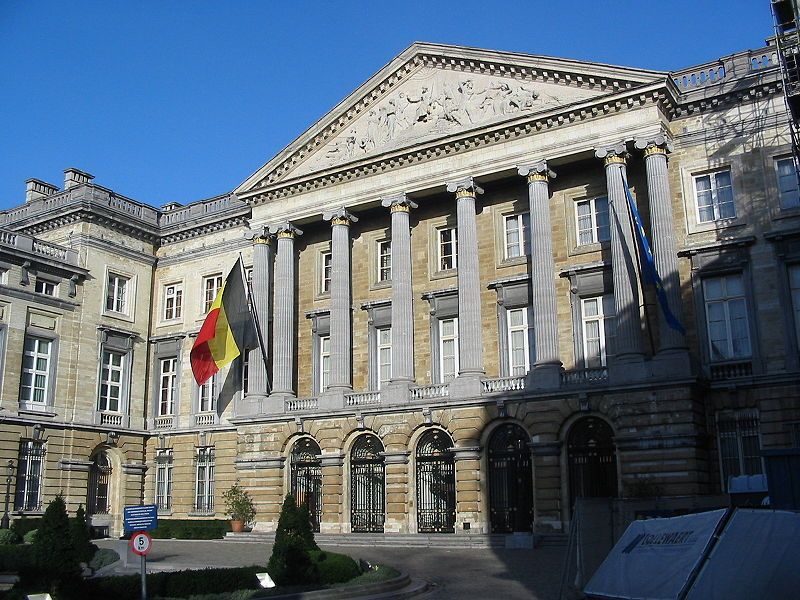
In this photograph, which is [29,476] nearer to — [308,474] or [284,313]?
[308,474]

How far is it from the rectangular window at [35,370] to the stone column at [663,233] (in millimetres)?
27004

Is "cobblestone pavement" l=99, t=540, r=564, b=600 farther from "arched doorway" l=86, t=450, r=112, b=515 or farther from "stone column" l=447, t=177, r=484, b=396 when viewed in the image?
"arched doorway" l=86, t=450, r=112, b=515

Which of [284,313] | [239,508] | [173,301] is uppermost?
[173,301]

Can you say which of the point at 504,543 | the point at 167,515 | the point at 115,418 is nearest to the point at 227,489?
the point at 167,515

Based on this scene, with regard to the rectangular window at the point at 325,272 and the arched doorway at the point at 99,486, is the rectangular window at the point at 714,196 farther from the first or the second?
the arched doorway at the point at 99,486

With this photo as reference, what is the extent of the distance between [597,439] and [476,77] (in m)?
15.4

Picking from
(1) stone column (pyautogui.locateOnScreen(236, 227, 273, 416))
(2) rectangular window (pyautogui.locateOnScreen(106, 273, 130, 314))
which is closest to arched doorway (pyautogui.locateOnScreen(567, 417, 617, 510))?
(1) stone column (pyautogui.locateOnScreen(236, 227, 273, 416))

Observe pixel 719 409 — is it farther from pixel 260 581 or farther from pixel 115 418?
pixel 115 418

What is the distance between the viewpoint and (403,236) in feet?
123

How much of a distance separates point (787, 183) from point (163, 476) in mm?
31205

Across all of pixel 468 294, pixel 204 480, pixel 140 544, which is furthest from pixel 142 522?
pixel 204 480

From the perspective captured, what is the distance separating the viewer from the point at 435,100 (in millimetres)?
37344

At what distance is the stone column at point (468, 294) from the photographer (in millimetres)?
33906

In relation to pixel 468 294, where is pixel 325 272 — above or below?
above
